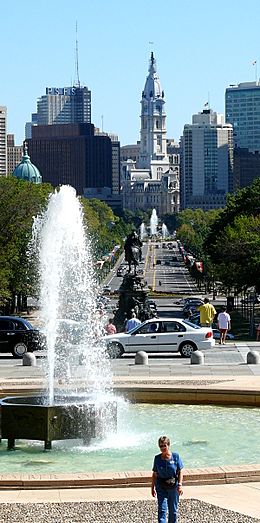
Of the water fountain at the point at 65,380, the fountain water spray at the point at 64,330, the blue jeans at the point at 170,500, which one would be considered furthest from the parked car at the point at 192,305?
the blue jeans at the point at 170,500

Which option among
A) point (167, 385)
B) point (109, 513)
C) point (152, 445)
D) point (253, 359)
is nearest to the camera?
point (109, 513)

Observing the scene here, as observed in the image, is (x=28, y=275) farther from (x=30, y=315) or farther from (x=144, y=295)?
(x=144, y=295)

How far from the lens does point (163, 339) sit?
1538 inches

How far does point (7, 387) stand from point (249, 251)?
4078 cm

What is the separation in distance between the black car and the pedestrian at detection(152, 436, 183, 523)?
25.2 m

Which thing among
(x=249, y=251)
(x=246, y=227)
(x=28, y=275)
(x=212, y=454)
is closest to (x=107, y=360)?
(x=212, y=454)

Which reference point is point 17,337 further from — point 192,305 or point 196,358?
point 192,305

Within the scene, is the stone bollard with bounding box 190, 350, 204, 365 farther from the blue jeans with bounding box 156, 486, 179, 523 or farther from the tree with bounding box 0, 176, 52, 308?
the tree with bounding box 0, 176, 52, 308

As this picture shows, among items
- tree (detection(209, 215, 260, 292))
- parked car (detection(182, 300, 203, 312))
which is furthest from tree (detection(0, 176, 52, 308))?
tree (detection(209, 215, 260, 292))

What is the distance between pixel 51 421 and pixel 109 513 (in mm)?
5416

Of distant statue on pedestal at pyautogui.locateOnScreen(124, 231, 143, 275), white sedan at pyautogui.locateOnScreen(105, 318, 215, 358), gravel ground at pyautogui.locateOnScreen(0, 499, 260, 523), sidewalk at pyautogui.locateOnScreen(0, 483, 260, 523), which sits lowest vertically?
gravel ground at pyautogui.locateOnScreen(0, 499, 260, 523)

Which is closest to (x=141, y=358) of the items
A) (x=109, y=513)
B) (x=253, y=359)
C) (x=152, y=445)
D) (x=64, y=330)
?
(x=253, y=359)

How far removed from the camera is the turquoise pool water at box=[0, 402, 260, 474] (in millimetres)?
21438

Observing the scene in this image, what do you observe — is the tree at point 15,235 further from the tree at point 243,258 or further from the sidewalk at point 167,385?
the sidewalk at point 167,385
